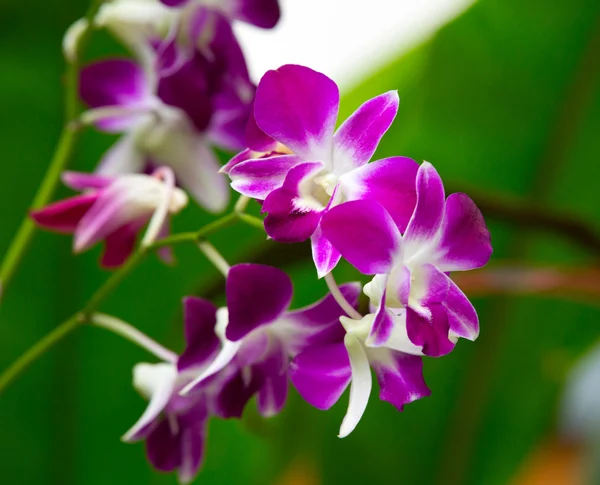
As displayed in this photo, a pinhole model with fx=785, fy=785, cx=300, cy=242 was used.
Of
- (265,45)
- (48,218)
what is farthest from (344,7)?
(48,218)

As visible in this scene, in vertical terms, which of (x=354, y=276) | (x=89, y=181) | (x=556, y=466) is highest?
(x=89, y=181)

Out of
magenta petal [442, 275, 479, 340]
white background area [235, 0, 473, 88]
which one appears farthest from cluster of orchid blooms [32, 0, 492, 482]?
white background area [235, 0, 473, 88]

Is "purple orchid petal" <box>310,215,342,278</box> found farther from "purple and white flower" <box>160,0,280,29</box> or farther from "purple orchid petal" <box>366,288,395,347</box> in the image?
"purple and white flower" <box>160,0,280,29</box>

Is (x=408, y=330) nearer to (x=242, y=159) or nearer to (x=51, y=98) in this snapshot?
(x=242, y=159)

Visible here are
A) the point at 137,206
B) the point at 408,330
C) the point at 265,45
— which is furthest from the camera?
the point at 265,45

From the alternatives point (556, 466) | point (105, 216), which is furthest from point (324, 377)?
point (556, 466)

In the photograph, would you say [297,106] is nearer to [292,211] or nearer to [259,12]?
[292,211]

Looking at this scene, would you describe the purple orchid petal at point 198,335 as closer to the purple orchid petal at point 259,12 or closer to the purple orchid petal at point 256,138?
the purple orchid petal at point 256,138
